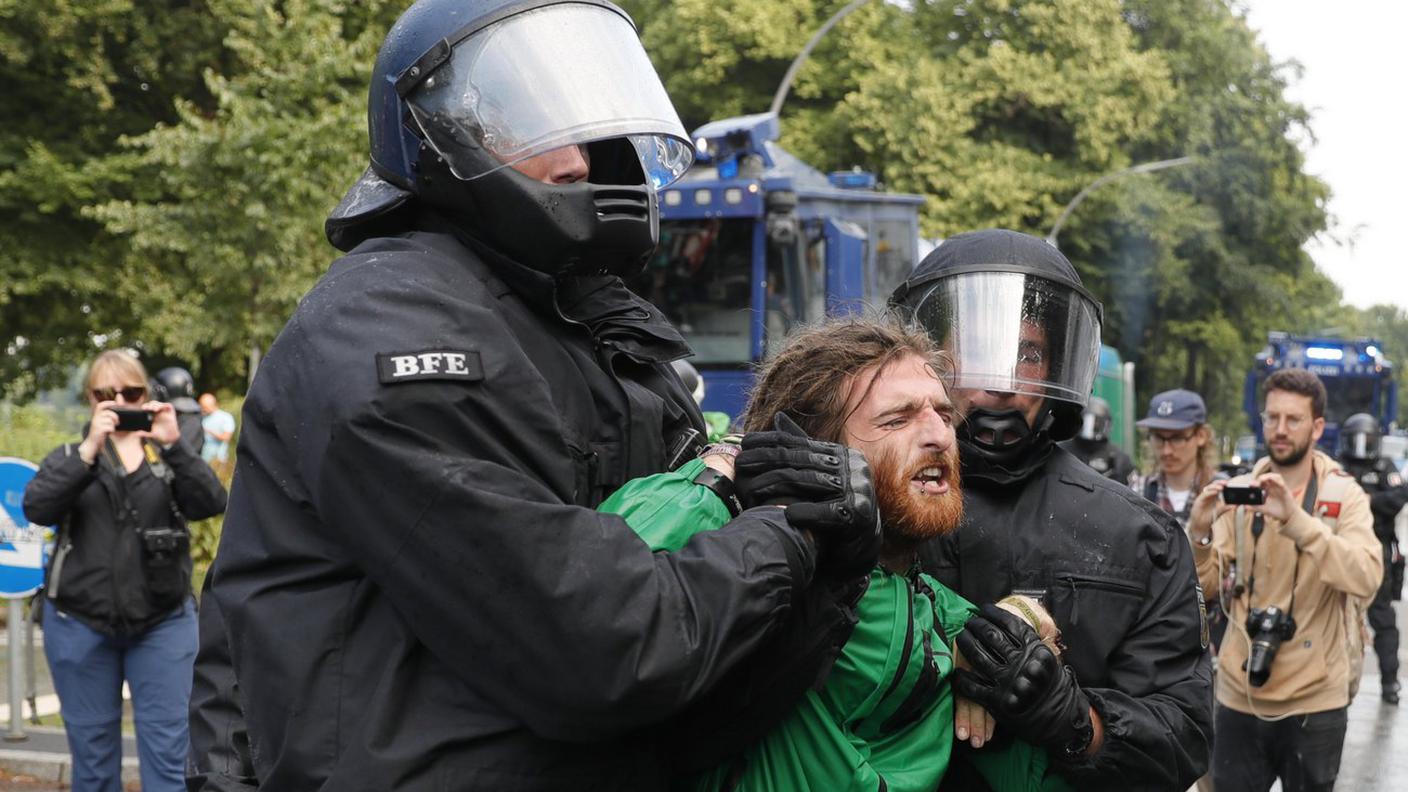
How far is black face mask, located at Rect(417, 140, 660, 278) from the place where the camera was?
6.70 ft

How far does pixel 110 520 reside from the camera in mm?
6254

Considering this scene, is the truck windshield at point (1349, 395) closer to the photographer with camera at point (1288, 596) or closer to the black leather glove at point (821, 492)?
the photographer with camera at point (1288, 596)

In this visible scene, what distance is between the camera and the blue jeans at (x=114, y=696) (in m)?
6.11

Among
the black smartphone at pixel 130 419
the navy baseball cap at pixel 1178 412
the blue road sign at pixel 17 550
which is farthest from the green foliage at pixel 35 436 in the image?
the navy baseball cap at pixel 1178 412

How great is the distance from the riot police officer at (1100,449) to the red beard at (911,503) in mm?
7165

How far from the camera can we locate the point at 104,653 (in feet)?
20.2

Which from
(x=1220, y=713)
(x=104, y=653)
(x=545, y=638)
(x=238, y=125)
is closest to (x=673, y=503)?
(x=545, y=638)

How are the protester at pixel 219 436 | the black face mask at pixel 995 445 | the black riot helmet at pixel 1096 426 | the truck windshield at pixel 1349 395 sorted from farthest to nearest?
the truck windshield at pixel 1349 395, the protester at pixel 219 436, the black riot helmet at pixel 1096 426, the black face mask at pixel 995 445

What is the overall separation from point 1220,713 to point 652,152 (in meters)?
4.23

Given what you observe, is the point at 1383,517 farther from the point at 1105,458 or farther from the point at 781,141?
the point at 781,141

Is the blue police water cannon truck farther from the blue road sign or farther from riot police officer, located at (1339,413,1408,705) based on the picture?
the blue road sign

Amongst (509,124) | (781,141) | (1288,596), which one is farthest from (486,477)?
(781,141)

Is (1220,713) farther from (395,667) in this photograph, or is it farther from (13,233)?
(13,233)

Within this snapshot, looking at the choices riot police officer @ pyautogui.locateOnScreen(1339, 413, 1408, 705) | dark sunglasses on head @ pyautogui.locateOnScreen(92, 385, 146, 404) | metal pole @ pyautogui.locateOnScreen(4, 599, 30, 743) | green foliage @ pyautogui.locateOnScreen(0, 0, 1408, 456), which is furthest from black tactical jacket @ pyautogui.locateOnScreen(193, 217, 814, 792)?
green foliage @ pyautogui.locateOnScreen(0, 0, 1408, 456)
